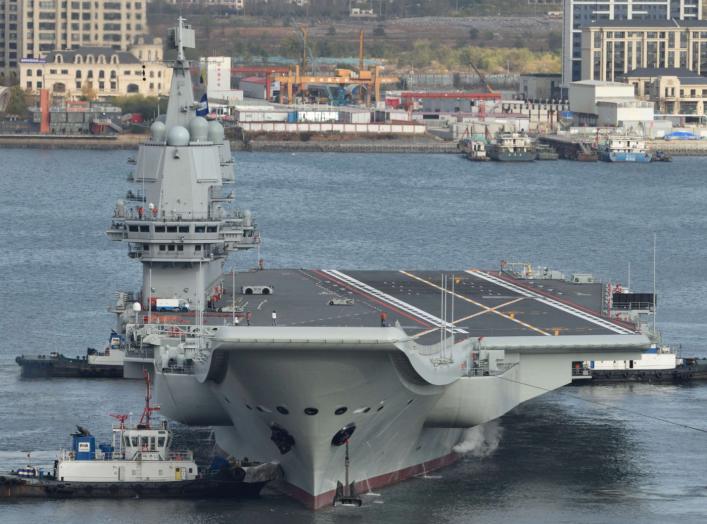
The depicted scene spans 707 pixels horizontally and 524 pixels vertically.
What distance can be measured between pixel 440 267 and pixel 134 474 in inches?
1356

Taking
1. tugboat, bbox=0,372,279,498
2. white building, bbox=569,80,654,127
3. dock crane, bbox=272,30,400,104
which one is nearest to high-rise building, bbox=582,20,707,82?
white building, bbox=569,80,654,127

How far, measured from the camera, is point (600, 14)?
18288 cm

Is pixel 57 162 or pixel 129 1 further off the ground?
pixel 129 1

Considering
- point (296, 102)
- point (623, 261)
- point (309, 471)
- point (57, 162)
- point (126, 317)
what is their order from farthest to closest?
1. point (296, 102)
2. point (57, 162)
3. point (623, 261)
4. point (126, 317)
5. point (309, 471)

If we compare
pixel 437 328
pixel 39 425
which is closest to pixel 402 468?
pixel 437 328

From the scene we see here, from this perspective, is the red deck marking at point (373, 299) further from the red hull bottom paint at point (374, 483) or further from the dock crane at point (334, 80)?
the dock crane at point (334, 80)

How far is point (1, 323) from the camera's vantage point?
66500 mm

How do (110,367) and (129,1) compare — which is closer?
(110,367)

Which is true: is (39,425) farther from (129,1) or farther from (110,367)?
Result: (129,1)

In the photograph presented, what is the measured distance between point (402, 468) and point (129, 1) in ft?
481

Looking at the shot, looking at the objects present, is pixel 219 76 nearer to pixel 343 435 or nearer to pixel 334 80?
pixel 334 80

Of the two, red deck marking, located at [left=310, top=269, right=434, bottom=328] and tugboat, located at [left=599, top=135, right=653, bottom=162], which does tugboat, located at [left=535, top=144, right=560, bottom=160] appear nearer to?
tugboat, located at [left=599, top=135, right=653, bottom=162]

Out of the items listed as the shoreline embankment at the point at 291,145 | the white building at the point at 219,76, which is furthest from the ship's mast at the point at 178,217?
the white building at the point at 219,76

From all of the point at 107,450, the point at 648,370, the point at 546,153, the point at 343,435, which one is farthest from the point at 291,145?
the point at 343,435
